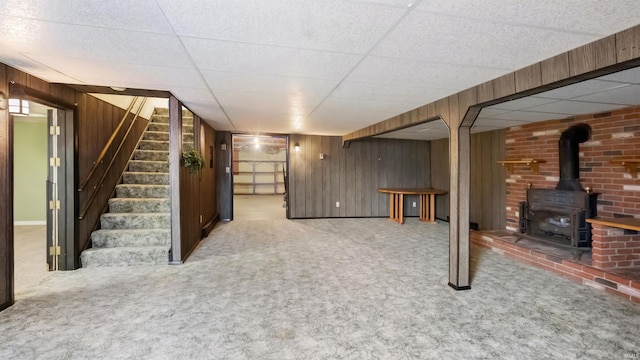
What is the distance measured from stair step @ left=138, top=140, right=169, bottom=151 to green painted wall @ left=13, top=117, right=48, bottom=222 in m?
2.48

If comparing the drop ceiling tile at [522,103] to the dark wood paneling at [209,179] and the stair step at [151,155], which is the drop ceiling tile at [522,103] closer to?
the dark wood paneling at [209,179]

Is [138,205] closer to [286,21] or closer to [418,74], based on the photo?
[286,21]

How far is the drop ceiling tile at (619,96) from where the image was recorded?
8.61 feet

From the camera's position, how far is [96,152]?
151 inches

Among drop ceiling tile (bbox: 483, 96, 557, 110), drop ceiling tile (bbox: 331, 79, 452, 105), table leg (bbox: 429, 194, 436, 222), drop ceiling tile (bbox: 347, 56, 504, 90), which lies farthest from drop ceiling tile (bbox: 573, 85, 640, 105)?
table leg (bbox: 429, 194, 436, 222)

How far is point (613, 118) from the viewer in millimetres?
3477

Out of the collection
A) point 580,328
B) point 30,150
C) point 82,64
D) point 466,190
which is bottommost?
point 580,328

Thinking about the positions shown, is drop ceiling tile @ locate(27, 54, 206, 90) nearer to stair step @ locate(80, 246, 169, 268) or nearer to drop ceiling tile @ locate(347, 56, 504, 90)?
drop ceiling tile @ locate(347, 56, 504, 90)

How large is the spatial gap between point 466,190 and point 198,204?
158 inches

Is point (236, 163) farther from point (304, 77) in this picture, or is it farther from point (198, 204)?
point (304, 77)

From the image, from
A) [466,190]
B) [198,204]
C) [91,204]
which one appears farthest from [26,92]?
[466,190]

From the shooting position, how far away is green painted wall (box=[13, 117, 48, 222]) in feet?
19.0

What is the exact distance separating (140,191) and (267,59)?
11.4 feet

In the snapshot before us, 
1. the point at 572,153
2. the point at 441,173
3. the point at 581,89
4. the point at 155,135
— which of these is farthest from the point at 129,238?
the point at 441,173
